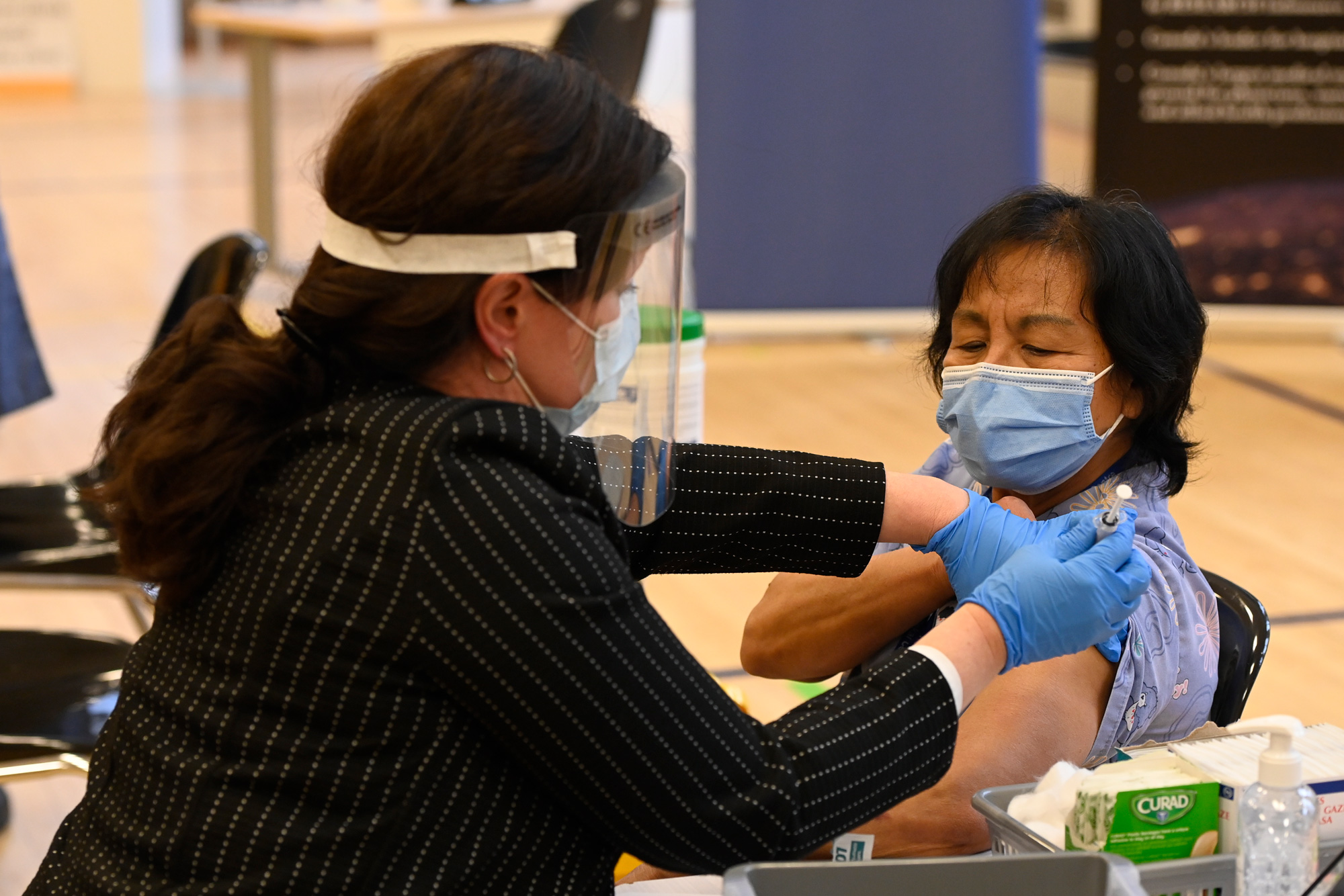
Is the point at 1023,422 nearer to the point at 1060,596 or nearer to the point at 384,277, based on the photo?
the point at 1060,596

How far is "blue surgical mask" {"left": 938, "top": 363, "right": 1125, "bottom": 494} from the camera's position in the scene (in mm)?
1599

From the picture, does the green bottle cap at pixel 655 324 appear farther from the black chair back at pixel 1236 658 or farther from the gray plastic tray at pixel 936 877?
the black chair back at pixel 1236 658

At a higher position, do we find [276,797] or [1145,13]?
[1145,13]

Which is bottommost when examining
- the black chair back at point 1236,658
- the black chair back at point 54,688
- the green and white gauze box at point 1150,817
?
the black chair back at point 54,688

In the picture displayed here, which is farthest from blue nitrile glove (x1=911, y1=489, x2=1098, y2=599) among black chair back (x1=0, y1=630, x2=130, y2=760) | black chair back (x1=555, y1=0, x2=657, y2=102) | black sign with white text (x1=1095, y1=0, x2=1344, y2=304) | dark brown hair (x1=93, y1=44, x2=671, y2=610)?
black chair back (x1=555, y1=0, x2=657, y2=102)

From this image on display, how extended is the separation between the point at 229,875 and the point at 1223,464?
367 centimetres

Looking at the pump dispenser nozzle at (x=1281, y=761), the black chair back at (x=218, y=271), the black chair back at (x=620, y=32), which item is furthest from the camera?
the black chair back at (x=620, y=32)

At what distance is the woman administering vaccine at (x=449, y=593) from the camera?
3.56 ft

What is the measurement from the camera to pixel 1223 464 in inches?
167

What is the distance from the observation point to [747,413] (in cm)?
474

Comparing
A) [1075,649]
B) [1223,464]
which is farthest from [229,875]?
[1223,464]

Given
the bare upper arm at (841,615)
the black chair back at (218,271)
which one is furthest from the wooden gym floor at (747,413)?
the bare upper arm at (841,615)

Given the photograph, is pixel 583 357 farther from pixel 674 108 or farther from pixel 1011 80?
pixel 674 108

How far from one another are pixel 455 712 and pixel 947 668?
15.5 inches
